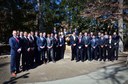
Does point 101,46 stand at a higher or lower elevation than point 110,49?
higher

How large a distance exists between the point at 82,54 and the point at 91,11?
898cm

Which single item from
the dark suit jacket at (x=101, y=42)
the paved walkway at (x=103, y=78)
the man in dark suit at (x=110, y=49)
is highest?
the dark suit jacket at (x=101, y=42)

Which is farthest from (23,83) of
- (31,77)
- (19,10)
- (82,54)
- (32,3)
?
(32,3)

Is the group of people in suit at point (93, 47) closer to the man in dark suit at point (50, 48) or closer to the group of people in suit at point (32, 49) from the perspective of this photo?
the group of people in suit at point (32, 49)

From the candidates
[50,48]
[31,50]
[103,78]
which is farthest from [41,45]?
[103,78]

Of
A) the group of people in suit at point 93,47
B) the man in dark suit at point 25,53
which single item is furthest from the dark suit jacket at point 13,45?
the group of people in suit at point 93,47

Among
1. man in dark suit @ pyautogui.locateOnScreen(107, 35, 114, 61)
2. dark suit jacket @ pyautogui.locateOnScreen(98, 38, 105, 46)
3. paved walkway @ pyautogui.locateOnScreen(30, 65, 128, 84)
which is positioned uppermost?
dark suit jacket @ pyautogui.locateOnScreen(98, 38, 105, 46)

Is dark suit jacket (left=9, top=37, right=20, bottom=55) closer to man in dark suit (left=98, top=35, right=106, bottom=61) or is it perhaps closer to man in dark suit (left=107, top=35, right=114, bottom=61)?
man in dark suit (left=98, top=35, right=106, bottom=61)

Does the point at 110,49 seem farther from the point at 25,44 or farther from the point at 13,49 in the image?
the point at 13,49

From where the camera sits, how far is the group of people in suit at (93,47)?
18.2 m

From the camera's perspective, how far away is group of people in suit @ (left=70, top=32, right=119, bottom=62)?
717 inches

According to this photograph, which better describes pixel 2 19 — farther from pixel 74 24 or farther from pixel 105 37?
pixel 105 37

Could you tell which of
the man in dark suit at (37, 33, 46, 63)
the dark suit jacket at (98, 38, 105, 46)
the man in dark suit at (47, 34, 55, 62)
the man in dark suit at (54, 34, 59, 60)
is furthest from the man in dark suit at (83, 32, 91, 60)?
the man in dark suit at (37, 33, 46, 63)

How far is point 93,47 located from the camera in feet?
60.4
